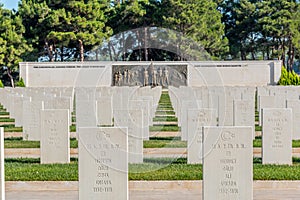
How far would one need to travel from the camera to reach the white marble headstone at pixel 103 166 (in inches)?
239

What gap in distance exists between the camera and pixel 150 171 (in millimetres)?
8914

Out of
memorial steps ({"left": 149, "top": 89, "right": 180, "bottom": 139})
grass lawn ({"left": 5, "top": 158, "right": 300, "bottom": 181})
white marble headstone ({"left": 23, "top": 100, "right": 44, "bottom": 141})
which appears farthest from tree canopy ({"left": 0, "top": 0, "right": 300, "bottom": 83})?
grass lawn ({"left": 5, "top": 158, "right": 300, "bottom": 181})

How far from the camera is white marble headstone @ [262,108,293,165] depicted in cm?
916

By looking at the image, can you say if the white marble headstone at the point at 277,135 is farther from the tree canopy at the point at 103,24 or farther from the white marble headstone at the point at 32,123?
the tree canopy at the point at 103,24

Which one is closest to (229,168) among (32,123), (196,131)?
(196,131)

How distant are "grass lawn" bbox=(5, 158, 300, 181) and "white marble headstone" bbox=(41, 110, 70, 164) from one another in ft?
0.84

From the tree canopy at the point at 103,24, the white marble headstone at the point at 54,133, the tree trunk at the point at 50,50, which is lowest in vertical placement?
the white marble headstone at the point at 54,133

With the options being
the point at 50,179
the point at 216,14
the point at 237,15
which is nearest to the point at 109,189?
the point at 50,179

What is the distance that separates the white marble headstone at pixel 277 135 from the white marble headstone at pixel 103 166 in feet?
11.9

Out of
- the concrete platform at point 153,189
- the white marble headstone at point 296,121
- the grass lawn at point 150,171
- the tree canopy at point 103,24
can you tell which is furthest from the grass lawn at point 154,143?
the tree canopy at point 103,24

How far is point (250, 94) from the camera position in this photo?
1636cm

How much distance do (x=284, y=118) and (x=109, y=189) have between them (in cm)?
395

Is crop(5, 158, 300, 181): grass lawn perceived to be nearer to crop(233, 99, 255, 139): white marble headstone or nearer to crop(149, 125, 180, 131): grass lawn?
crop(233, 99, 255, 139): white marble headstone

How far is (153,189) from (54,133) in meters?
2.15
